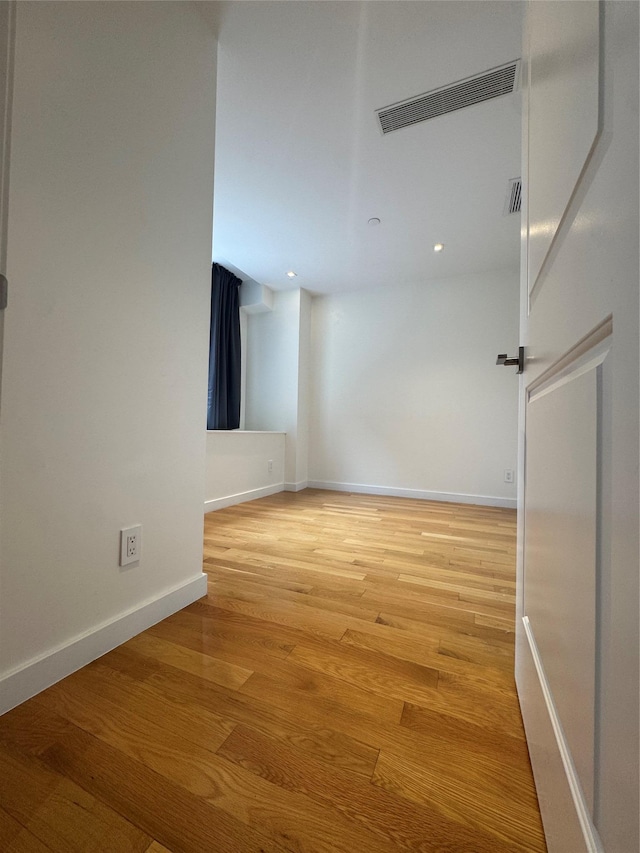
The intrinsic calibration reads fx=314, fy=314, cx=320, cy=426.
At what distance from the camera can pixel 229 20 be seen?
130cm

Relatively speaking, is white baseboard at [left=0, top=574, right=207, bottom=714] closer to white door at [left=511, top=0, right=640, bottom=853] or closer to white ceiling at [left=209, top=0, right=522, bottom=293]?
white door at [left=511, top=0, right=640, bottom=853]

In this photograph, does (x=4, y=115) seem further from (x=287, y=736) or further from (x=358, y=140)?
(x=358, y=140)

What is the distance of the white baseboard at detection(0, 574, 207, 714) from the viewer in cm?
76

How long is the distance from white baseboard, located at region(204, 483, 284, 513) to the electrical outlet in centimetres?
147

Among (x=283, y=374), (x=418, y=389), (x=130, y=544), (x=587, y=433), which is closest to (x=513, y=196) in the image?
(x=418, y=389)

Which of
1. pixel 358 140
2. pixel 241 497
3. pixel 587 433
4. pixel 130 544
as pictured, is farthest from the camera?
pixel 241 497

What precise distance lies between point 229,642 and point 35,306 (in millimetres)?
1103

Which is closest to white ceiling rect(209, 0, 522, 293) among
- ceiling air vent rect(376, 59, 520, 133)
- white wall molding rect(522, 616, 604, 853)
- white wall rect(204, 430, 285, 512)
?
ceiling air vent rect(376, 59, 520, 133)

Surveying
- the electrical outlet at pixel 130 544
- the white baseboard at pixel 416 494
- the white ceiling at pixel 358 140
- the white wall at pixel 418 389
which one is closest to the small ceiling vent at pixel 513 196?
the white ceiling at pixel 358 140

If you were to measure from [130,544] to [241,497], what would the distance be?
2099 millimetres

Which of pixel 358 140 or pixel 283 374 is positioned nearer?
pixel 358 140

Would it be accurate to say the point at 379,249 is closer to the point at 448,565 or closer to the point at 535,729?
the point at 448,565

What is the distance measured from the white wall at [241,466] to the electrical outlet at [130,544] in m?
1.56

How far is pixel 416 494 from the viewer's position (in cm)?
346
